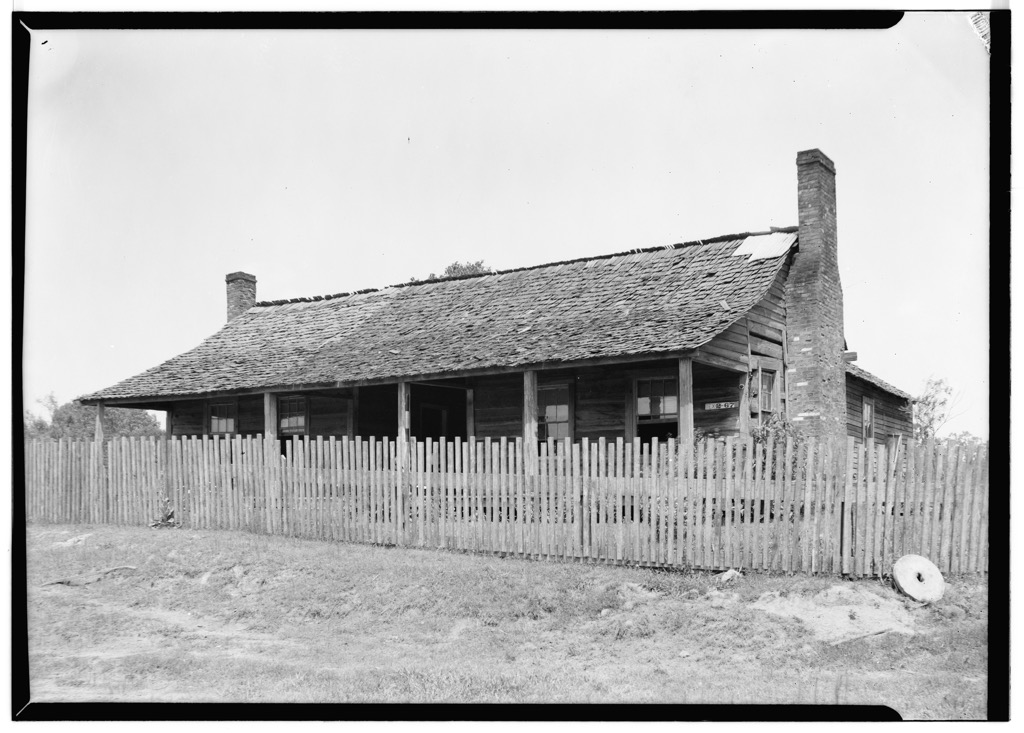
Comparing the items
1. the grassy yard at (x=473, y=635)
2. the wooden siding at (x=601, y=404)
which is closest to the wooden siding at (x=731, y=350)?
the wooden siding at (x=601, y=404)

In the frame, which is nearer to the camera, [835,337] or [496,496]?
[496,496]

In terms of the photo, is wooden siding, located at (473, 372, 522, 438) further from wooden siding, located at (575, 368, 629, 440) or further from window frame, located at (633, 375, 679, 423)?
window frame, located at (633, 375, 679, 423)

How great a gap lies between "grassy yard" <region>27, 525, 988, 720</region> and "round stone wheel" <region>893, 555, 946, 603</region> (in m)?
0.16

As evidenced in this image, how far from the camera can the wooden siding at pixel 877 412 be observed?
23.6m

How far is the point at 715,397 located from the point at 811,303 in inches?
136

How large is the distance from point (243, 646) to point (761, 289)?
35.3 feet

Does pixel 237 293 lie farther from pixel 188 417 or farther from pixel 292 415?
pixel 292 415

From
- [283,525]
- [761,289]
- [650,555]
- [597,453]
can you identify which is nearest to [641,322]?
[761,289]

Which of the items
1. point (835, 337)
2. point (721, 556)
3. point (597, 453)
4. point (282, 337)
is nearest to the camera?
point (721, 556)

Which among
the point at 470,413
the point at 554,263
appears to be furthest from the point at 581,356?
the point at 554,263

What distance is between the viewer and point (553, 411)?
19.3 m

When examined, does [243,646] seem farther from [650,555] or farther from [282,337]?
[282,337]

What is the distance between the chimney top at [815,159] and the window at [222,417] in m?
14.7

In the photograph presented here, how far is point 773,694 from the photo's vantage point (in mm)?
8492
